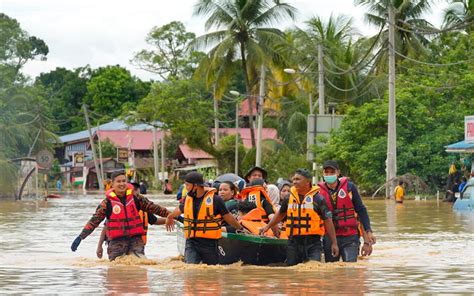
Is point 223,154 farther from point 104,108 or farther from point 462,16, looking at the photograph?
point 104,108

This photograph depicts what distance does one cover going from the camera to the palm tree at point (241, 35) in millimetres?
65688

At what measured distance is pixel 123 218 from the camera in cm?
1623

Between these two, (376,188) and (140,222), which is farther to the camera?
(376,188)

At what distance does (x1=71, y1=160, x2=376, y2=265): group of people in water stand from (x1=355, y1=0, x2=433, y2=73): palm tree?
39.9 metres

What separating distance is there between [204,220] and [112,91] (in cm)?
10559

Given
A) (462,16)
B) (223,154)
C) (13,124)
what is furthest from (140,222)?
(223,154)

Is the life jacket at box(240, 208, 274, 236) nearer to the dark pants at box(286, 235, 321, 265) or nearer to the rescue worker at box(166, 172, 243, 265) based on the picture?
the rescue worker at box(166, 172, 243, 265)

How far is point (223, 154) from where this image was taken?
271ft

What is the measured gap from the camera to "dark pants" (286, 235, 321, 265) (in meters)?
15.7

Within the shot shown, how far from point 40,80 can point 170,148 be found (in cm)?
2952

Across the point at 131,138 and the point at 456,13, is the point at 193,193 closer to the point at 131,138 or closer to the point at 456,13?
the point at 456,13

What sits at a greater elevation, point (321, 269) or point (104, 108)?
point (104, 108)

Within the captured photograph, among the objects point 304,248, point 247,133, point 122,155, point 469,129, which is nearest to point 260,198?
point 304,248

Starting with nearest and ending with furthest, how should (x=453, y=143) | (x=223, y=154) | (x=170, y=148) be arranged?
(x=453, y=143), (x=223, y=154), (x=170, y=148)
